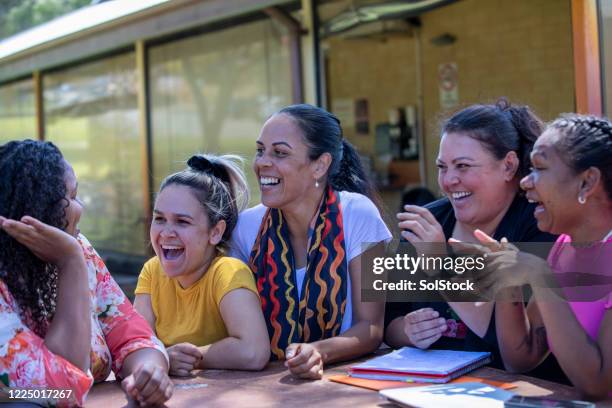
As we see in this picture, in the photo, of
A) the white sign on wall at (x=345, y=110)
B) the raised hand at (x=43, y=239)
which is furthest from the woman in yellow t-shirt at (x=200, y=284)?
the white sign on wall at (x=345, y=110)

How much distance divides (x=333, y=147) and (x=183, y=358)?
1.02 m

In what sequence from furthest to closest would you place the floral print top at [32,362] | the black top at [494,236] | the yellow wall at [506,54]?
the yellow wall at [506,54] < the black top at [494,236] < the floral print top at [32,362]

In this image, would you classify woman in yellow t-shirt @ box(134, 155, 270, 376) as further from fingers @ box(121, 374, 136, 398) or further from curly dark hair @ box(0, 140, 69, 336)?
curly dark hair @ box(0, 140, 69, 336)

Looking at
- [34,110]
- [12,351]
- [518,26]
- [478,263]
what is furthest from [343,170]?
[34,110]

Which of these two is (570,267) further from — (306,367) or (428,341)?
(306,367)

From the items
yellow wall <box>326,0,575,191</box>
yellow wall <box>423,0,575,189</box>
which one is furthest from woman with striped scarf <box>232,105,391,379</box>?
yellow wall <box>326,0,575,191</box>

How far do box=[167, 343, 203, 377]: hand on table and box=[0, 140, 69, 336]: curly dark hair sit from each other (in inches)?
19.0

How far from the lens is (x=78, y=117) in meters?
10.9

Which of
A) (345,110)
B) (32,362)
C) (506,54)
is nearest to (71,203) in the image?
(32,362)

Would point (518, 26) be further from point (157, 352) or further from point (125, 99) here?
point (157, 352)

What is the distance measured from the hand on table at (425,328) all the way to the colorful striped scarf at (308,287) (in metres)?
0.33

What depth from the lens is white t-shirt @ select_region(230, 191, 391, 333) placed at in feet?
9.47

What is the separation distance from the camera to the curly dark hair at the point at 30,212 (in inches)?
85.5

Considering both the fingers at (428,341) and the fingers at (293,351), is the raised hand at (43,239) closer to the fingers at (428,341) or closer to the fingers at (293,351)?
the fingers at (293,351)
